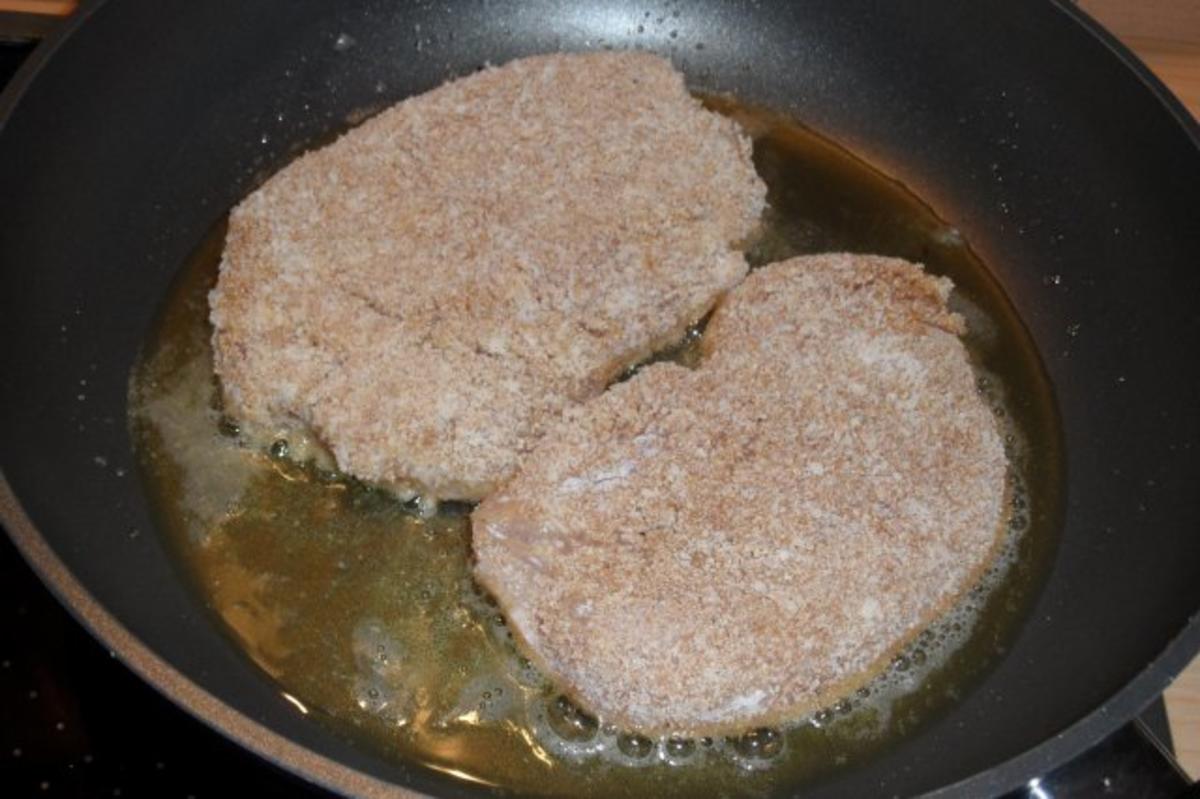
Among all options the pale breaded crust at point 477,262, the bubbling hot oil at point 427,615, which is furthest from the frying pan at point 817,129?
the pale breaded crust at point 477,262

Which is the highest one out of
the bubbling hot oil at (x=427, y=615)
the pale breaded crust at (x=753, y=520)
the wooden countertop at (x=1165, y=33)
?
the wooden countertop at (x=1165, y=33)

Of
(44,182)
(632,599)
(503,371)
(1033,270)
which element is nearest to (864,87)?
(1033,270)

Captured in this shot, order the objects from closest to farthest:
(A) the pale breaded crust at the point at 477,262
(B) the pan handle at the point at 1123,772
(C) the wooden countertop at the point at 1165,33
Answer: (B) the pan handle at the point at 1123,772, (A) the pale breaded crust at the point at 477,262, (C) the wooden countertop at the point at 1165,33

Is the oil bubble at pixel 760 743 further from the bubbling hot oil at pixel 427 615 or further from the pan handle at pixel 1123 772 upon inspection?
the pan handle at pixel 1123 772

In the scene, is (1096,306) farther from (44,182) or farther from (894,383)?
(44,182)

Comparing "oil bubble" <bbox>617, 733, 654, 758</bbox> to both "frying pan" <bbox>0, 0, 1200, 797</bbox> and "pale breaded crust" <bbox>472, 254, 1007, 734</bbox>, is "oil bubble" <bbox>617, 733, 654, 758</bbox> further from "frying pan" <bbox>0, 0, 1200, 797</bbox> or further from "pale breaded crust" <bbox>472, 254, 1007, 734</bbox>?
"frying pan" <bbox>0, 0, 1200, 797</bbox>

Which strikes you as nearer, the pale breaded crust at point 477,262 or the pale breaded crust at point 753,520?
the pale breaded crust at point 753,520
